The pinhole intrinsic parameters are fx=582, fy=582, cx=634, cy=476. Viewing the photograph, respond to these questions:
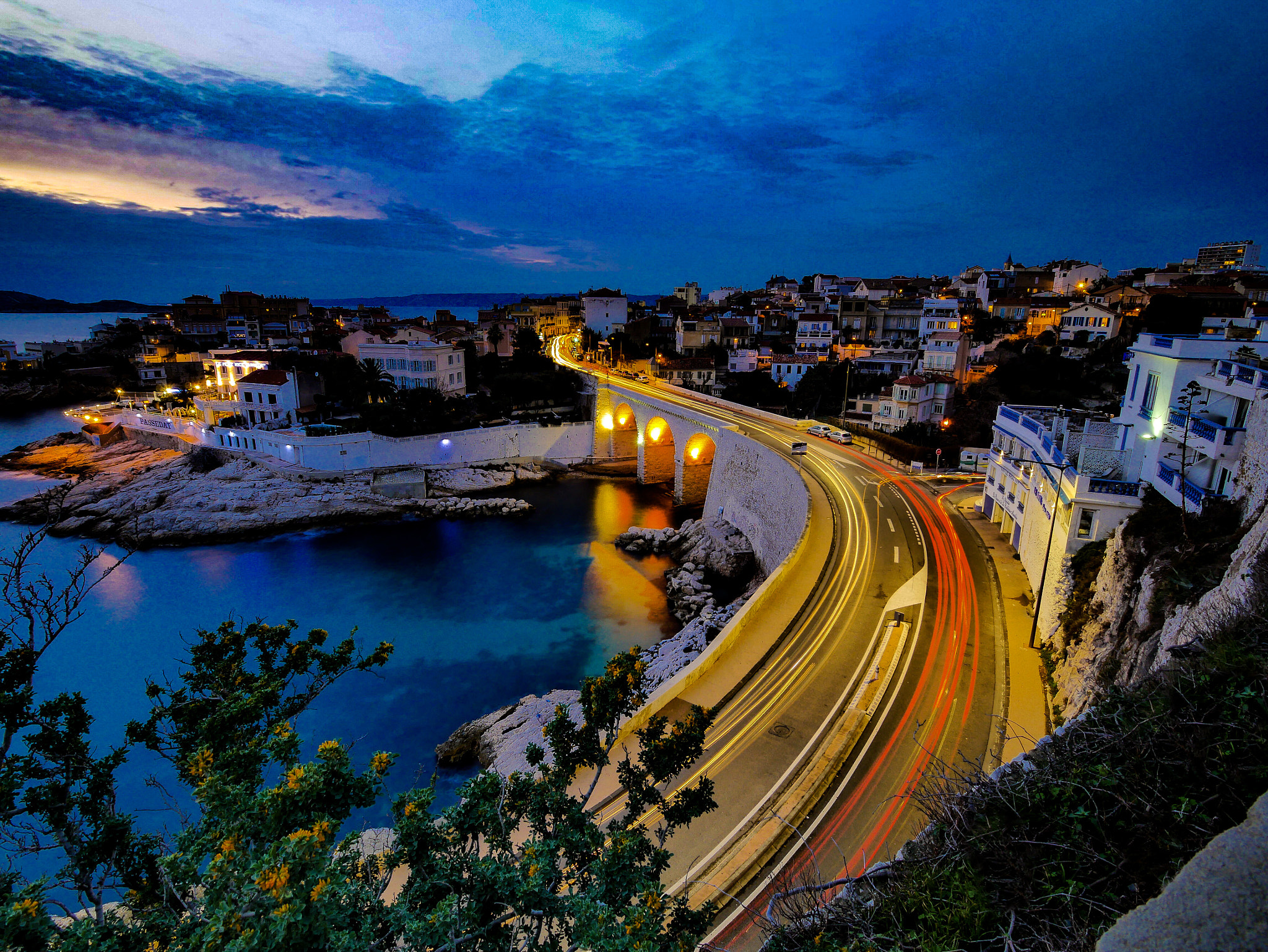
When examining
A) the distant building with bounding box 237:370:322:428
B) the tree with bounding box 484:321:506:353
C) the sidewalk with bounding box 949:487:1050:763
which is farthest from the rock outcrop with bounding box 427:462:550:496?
the sidewalk with bounding box 949:487:1050:763

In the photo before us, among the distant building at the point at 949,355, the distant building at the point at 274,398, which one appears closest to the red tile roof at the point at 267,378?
the distant building at the point at 274,398

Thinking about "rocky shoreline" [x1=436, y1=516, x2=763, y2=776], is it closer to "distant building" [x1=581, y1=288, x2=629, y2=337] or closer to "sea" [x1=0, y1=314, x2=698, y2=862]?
"sea" [x1=0, y1=314, x2=698, y2=862]

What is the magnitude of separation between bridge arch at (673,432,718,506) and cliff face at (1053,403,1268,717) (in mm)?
25844

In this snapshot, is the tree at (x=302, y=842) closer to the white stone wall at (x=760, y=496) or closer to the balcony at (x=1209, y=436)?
the balcony at (x=1209, y=436)

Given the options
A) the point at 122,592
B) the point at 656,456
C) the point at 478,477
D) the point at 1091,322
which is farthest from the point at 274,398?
the point at 1091,322

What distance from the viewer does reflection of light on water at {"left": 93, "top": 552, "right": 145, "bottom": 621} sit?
83.5 ft

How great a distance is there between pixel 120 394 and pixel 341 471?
31.4 metres

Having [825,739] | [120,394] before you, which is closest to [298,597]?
[825,739]

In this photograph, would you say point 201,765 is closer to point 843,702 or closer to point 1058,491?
point 843,702

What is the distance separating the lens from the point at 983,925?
4.25 meters

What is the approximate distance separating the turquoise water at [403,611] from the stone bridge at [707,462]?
450 centimetres

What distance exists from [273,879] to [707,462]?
36.1 metres

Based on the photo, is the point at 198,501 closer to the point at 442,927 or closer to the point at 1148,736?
the point at 442,927

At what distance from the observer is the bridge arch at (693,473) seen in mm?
38125
